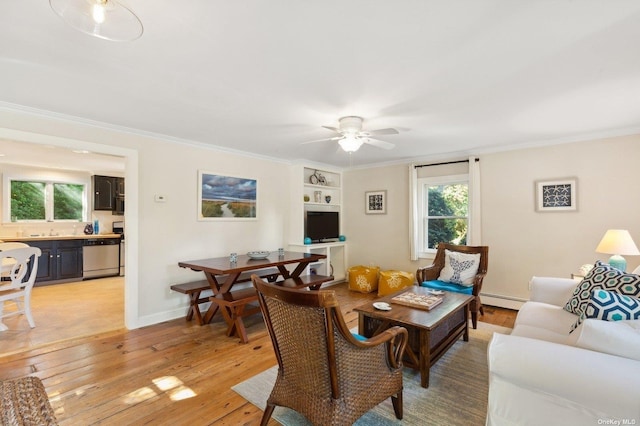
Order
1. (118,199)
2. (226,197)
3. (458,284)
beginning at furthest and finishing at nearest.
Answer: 1. (118,199)
2. (226,197)
3. (458,284)

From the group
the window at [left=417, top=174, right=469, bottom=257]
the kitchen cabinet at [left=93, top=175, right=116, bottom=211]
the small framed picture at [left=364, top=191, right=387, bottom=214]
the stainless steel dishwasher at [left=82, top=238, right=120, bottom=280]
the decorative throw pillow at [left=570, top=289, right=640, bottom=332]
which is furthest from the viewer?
the kitchen cabinet at [left=93, top=175, right=116, bottom=211]

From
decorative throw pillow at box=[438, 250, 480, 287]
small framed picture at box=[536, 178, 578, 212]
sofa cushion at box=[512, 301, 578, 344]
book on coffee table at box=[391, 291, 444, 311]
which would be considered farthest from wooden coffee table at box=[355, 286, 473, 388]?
small framed picture at box=[536, 178, 578, 212]

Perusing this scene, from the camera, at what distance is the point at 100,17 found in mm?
1361

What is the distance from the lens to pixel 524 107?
2.85 meters

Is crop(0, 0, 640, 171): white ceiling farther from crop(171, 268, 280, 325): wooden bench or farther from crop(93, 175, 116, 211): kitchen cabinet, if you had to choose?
crop(93, 175, 116, 211): kitchen cabinet

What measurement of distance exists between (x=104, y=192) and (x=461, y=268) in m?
7.27

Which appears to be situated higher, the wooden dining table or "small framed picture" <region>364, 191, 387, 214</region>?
"small framed picture" <region>364, 191, 387, 214</region>

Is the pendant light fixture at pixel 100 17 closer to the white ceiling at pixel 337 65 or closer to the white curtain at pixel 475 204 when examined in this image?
the white ceiling at pixel 337 65

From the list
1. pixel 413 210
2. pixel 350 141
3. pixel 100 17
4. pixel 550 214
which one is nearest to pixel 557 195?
pixel 550 214

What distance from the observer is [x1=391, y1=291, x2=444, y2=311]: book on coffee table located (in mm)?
2656

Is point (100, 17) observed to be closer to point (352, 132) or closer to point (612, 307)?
point (352, 132)

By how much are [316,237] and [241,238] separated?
1.40 meters

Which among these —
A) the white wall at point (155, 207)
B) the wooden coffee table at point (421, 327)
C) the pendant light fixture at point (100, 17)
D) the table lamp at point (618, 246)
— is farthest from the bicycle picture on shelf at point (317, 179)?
the pendant light fixture at point (100, 17)

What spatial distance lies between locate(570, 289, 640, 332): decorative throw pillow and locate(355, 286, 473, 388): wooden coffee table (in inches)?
→ 36.7
